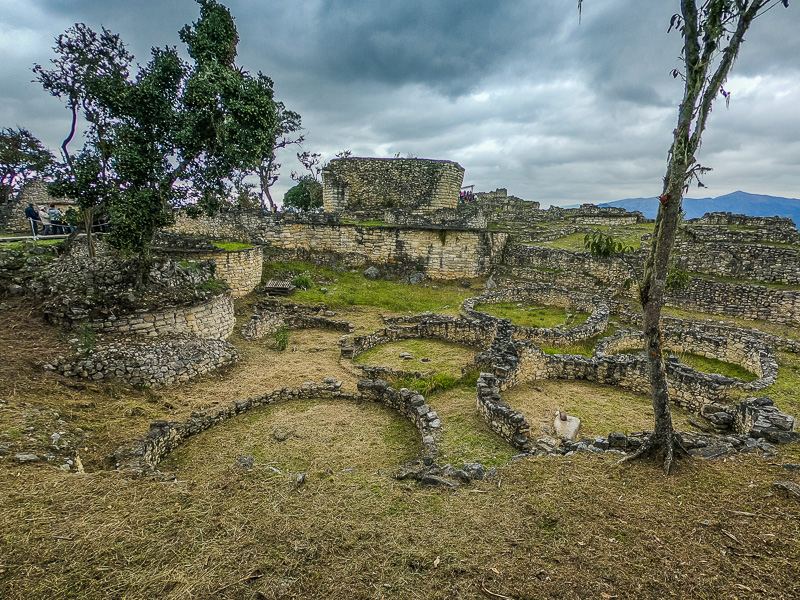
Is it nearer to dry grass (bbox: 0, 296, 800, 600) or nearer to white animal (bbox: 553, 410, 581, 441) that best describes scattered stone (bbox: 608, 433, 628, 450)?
white animal (bbox: 553, 410, 581, 441)

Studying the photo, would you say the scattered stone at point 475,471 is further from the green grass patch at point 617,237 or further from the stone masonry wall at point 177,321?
the green grass patch at point 617,237

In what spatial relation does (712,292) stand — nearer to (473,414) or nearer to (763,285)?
(763,285)

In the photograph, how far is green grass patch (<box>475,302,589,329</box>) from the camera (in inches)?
571

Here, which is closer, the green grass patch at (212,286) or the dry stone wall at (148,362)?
the dry stone wall at (148,362)

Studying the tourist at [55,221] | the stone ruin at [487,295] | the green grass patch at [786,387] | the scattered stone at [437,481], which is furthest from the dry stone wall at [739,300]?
the tourist at [55,221]

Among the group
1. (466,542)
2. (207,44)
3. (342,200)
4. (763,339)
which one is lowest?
(466,542)

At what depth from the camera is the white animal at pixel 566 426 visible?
7.26 m

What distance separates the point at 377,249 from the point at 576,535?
18.4 meters

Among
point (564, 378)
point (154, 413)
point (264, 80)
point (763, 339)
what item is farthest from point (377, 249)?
point (763, 339)

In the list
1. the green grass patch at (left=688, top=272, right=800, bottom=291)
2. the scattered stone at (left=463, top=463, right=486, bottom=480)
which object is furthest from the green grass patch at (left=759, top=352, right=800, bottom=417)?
the scattered stone at (left=463, top=463, right=486, bottom=480)

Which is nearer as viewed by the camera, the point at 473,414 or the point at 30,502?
the point at 30,502

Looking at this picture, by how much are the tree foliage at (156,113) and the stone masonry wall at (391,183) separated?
14.5 metres

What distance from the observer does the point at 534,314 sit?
52.1 feet

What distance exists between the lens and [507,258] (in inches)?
875
